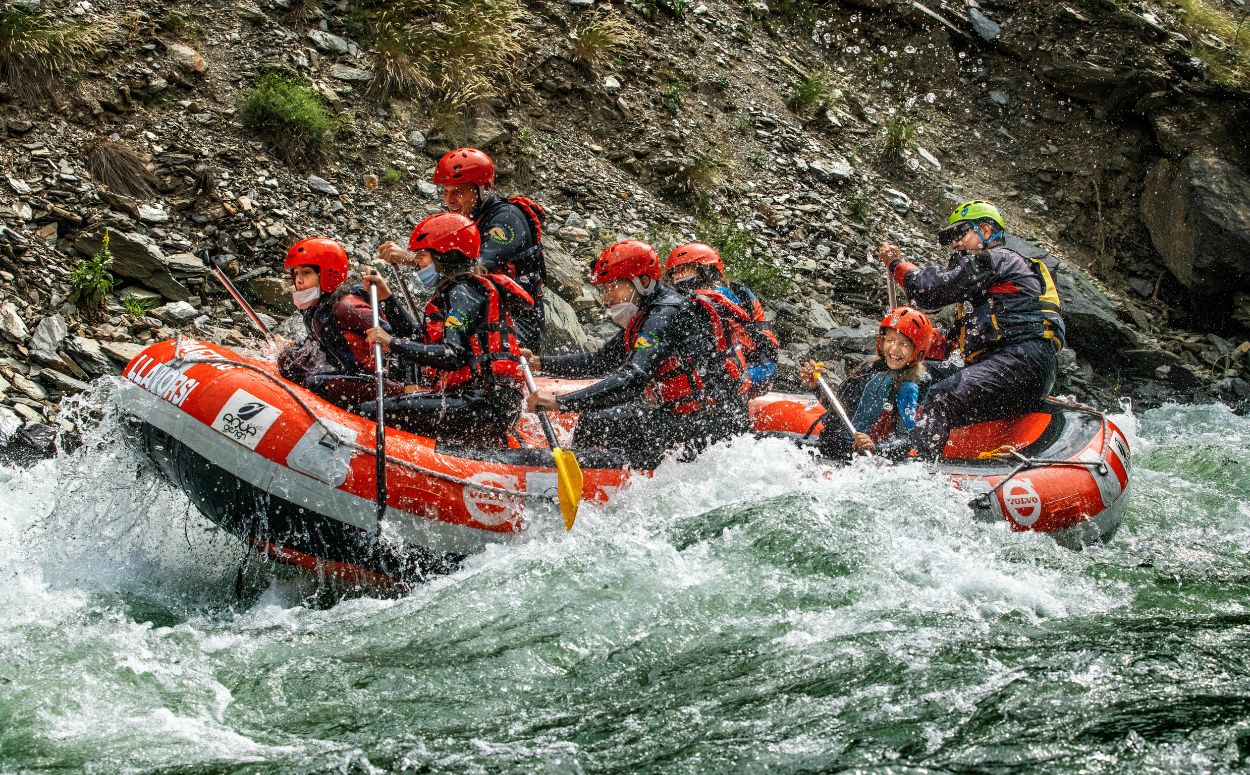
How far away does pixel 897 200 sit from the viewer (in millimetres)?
14844

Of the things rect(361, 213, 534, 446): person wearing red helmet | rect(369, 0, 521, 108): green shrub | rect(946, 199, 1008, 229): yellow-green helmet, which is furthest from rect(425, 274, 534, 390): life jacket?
rect(369, 0, 521, 108): green shrub

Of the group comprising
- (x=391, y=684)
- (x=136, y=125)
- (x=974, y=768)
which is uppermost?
(x=974, y=768)

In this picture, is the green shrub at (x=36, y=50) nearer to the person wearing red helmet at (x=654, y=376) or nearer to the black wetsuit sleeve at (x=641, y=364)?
the person wearing red helmet at (x=654, y=376)

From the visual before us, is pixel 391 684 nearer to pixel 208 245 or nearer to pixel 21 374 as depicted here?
pixel 21 374

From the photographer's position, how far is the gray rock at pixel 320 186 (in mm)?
11500

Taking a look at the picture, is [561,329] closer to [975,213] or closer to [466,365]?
[975,213]

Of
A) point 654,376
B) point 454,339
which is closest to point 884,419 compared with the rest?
point 654,376

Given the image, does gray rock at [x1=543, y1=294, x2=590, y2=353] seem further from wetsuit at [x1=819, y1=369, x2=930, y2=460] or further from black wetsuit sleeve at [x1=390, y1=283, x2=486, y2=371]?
black wetsuit sleeve at [x1=390, y1=283, x2=486, y2=371]

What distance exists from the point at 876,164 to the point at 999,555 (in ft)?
30.2

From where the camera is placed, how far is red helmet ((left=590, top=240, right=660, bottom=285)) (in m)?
7.10

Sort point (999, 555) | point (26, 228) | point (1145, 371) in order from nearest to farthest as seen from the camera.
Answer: point (999, 555) → point (26, 228) → point (1145, 371)

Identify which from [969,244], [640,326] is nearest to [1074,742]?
[640,326]

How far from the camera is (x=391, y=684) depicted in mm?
5309

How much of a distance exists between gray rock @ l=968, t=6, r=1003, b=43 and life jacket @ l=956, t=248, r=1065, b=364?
30.4 ft
